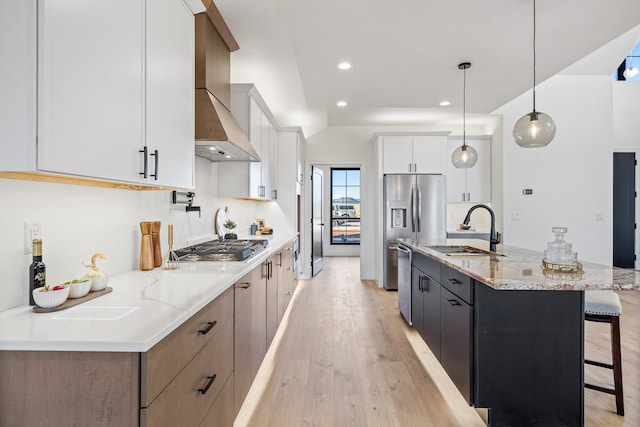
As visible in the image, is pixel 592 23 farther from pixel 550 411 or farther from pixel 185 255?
pixel 185 255

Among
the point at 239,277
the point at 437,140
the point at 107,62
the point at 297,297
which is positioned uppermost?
the point at 437,140

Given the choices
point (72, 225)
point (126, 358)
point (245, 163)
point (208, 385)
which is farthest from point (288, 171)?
point (126, 358)

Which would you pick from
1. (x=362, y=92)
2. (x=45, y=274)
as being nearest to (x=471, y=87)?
(x=362, y=92)

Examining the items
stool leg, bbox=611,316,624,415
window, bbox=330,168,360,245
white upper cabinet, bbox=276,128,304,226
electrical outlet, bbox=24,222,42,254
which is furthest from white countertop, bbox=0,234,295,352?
window, bbox=330,168,360,245

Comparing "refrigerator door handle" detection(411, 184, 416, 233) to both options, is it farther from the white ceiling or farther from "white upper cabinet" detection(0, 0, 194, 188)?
"white upper cabinet" detection(0, 0, 194, 188)

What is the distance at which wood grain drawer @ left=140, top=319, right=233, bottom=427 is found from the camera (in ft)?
3.22

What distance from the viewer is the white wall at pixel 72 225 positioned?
1.17 meters

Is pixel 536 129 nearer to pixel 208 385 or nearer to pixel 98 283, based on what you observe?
pixel 208 385

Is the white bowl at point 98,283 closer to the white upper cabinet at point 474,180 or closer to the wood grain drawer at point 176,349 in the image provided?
the wood grain drawer at point 176,349

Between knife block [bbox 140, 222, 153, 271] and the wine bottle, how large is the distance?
65 cm

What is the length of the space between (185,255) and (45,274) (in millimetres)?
957

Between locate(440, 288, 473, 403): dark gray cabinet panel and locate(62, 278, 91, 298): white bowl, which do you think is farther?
locate(440, 288, 473, 403): dark gray cabinet panel

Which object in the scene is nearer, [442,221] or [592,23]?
[592,23]

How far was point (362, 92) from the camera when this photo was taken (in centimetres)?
401
